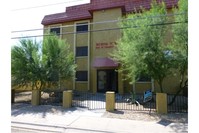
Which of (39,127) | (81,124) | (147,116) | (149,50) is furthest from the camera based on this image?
(149,50)

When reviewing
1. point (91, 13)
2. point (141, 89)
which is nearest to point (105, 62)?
point (141, 89)

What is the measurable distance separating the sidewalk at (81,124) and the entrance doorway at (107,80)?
834 centimetres

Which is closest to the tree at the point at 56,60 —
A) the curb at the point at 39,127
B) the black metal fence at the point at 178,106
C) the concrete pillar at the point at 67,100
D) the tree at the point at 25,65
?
the tree at the point at 25,65

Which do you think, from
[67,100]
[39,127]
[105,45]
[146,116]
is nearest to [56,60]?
[67,100]

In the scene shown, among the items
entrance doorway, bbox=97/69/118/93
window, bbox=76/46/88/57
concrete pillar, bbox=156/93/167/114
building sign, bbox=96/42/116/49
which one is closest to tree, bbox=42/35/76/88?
entrance doorway, bbox=97/69/118/93

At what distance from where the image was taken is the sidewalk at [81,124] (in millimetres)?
7770

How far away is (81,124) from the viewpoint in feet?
28.1

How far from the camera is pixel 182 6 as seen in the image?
1111 cm

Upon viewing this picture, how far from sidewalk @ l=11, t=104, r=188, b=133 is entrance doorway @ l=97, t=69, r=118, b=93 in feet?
27.4

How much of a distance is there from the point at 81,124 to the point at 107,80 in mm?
10752

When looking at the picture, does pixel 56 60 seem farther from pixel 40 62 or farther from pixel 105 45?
pixel 105 45

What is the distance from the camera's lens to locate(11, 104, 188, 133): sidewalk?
25.5ft

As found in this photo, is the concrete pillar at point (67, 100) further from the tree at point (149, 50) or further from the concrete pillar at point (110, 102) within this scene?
the tree at point (149, 50)

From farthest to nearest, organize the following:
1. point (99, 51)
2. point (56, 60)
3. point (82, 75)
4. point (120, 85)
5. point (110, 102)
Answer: point (82, 75), point (99, 51), point (120, 85), point (56, 60), point (110, 102)
